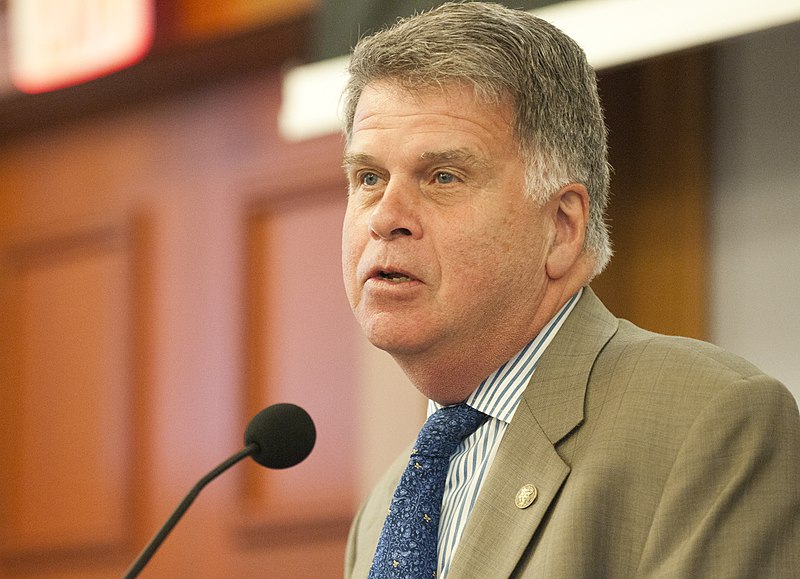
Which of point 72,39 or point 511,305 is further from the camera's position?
point 72,39

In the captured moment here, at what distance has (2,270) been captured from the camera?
168 inches

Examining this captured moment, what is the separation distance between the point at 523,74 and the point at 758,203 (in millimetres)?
1114

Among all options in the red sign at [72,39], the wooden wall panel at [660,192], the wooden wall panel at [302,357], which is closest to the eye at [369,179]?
the wooden wall panel at [660,192]

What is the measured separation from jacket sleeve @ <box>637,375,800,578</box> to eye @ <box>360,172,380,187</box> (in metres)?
0.59

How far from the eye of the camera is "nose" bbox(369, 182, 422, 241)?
1797mm

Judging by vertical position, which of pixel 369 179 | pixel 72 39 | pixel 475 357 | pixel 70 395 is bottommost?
pixel 70 395

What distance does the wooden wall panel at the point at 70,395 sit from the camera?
12.6ft

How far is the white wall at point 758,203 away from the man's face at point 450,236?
3.40 feet

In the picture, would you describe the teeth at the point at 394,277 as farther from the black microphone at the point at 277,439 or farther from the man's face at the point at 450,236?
the black microphone at the point at 277,439

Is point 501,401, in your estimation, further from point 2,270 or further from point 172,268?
point 2,270

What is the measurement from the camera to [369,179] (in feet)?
6.27

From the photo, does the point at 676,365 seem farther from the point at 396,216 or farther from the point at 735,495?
the point at 396,216

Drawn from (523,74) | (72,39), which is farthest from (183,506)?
(72,39)

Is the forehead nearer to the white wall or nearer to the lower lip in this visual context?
the lower lip
